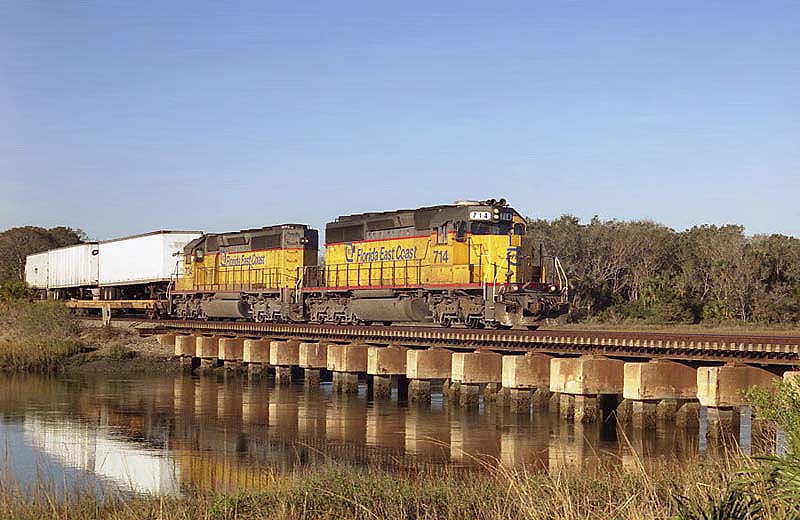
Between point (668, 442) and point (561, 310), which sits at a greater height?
point (561, 310)

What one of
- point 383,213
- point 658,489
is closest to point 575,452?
point 658,489

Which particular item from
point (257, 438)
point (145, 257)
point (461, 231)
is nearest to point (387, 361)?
point (461, 231)

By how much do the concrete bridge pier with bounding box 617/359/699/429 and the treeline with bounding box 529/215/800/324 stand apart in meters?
29.8

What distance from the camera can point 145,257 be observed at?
163 ft

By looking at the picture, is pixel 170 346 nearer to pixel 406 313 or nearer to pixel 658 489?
pixel 406 313

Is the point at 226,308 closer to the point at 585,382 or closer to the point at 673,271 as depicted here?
the point at 585,382

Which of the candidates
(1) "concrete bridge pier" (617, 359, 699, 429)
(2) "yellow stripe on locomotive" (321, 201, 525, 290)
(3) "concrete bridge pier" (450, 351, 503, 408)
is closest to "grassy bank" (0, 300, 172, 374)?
(2) "yellow stripe on locomotive" (321, 201, 525, 290)

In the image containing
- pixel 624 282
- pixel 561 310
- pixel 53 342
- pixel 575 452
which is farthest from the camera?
pixel 624 282

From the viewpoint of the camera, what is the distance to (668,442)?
2038 centimetres

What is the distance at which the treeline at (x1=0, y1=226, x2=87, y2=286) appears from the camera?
325 feet

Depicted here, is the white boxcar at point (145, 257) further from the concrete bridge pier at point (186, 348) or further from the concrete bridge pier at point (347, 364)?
the concrete bridge pier at point (347, 364)

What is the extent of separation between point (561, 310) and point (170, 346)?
22.3 meters

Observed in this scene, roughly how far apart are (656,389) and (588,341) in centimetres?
219

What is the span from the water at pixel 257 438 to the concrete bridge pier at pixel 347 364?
1.92 ft
